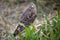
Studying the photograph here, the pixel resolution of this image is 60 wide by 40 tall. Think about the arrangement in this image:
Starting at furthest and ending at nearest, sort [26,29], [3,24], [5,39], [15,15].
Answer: [15,15], [3,24], [5,39], [26,29]

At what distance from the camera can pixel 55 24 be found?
3.29 metres

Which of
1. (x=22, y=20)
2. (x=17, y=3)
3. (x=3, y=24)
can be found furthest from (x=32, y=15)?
(x=17, y=3)

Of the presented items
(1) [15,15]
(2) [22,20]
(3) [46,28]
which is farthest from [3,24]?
(3) [46,28]

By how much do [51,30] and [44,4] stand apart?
79.8 inches

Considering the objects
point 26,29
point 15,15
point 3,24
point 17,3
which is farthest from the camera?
point 17,3

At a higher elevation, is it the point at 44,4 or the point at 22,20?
the point at 22,20

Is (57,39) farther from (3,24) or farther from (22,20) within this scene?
(3,24)

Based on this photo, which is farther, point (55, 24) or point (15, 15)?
point (15, 15)

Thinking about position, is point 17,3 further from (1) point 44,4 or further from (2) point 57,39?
(2) point 57,39

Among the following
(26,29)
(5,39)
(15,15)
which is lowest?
(15,15)

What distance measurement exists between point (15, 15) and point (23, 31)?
1701 millimetres

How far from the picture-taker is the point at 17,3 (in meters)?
5.39

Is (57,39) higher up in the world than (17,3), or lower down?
higher up

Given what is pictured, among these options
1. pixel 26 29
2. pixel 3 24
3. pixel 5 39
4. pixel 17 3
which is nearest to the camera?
pixel 26 29
